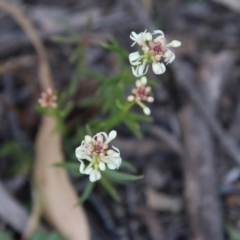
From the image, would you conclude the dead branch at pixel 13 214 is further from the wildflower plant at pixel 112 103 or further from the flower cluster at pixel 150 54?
the flower cluster at pixel 150 54

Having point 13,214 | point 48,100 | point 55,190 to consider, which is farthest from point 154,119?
point 13,214

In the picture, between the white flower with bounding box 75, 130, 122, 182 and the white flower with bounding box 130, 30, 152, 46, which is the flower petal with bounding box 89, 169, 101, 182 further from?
the white flower with bounding box 130, 30, 152, 46

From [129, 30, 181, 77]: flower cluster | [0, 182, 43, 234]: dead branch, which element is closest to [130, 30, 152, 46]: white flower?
[129, 30, 181, 77]: flower cluster

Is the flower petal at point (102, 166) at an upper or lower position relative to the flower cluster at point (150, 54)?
lower

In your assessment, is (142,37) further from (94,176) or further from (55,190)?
(55,190)

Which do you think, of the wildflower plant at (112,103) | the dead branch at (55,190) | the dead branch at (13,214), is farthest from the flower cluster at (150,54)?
the dead branch at (13,214)

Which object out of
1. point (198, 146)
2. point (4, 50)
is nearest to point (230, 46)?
point (198, 146)

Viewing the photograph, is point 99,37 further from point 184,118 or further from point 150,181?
point 150,181
